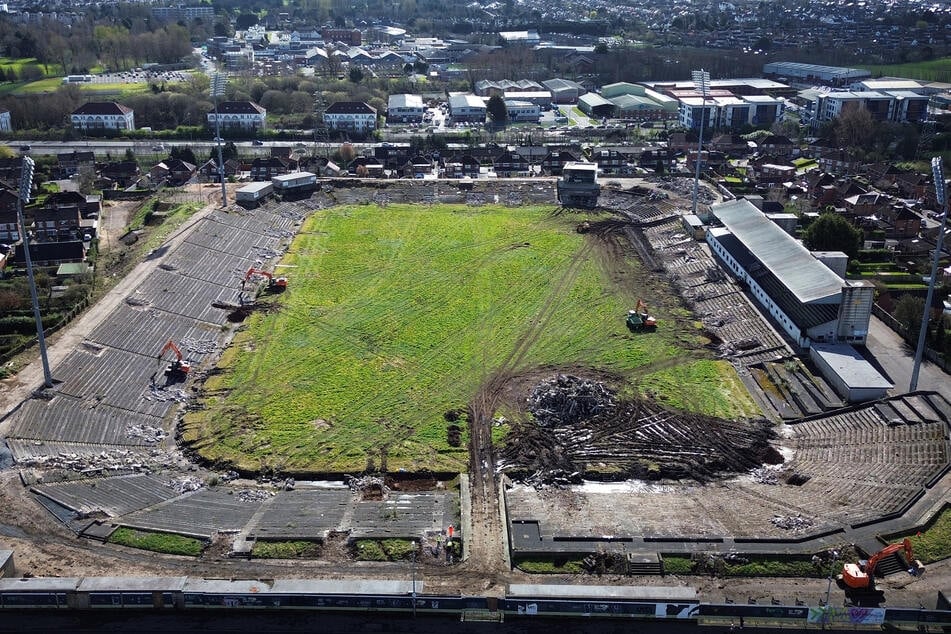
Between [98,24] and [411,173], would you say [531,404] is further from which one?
[98,24]

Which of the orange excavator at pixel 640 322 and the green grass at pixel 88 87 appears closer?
the orange excavator at pixel 640 322

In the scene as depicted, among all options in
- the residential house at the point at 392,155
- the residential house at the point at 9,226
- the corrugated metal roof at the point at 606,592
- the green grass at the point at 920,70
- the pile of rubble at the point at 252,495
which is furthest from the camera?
the green grass at the point at 920,70

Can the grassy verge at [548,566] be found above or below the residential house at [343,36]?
below

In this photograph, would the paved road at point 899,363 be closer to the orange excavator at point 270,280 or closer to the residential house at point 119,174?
the orange excavator at point 270,280

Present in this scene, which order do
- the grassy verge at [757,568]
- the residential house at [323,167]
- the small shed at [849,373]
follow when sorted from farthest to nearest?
the residential house at [323,167], the small shed at [849,373], the grassy verge at [757,568]

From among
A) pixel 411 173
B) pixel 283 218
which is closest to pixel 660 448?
pixel 283 218

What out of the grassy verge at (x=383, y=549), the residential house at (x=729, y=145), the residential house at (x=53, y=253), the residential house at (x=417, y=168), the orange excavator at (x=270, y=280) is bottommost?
the grassy verge at (x=383, y=549)

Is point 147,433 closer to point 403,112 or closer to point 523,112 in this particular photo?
point 403,112

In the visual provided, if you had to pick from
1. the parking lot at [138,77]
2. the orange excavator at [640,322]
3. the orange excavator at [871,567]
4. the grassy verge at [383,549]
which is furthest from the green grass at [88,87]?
the orange excavator at [871,567]
